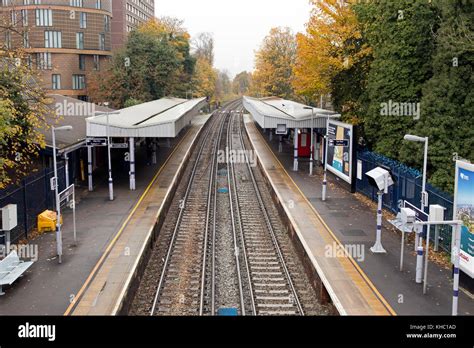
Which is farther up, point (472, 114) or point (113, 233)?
point (472, 114)

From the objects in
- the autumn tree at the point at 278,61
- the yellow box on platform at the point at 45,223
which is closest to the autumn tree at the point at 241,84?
the autumn tree at the point at 278,61

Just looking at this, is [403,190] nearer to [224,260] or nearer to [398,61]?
[398,61]

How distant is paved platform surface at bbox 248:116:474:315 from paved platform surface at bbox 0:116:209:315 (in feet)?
28.8

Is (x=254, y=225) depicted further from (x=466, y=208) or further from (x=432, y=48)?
(x=432, y=48)

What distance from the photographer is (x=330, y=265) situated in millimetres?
15852

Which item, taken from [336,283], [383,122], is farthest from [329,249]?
[383,122]

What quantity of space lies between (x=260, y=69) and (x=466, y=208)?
195 feet

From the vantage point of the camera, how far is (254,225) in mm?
22469

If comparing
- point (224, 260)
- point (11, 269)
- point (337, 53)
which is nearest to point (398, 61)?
point (337, 53)

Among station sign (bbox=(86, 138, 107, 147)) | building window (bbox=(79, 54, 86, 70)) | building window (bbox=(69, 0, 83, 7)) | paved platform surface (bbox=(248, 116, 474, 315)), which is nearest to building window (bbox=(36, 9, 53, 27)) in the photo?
building window (bbox=(69, 0, 83, 7))

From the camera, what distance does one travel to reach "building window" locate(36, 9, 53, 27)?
63.9 metres
